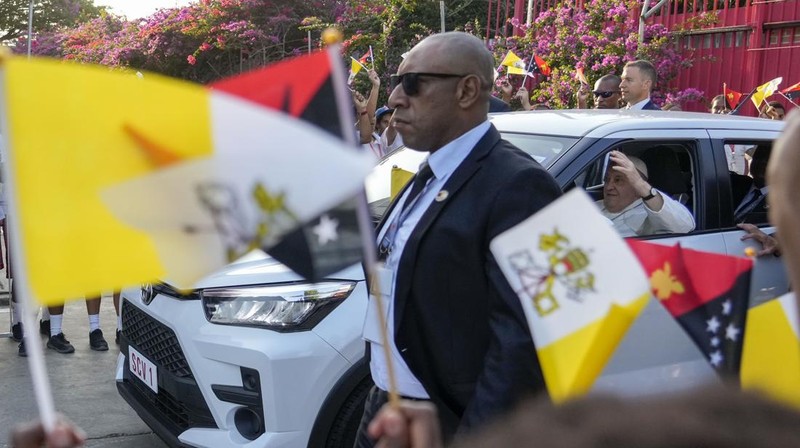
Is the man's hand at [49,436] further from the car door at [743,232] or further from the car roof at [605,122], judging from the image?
the car door at [743,232]

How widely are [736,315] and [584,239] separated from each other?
0.40m

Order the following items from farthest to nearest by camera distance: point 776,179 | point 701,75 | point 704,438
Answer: point 701,75 → point 776,179 → point 704,438

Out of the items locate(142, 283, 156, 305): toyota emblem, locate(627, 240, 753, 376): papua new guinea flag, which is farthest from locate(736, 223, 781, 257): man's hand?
locate(142, 283, 156, 305): toyota emblem

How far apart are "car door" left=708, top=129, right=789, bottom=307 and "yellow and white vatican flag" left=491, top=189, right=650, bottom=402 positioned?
2341 millimetres

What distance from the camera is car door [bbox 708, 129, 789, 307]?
4.23 m

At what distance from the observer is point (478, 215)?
2609 mm

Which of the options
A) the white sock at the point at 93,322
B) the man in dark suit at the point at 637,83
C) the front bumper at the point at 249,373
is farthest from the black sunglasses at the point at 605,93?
the white sock at the point at 93,322

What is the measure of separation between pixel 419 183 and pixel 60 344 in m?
5.00

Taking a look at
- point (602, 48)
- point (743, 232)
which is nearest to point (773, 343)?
point (743, 232)

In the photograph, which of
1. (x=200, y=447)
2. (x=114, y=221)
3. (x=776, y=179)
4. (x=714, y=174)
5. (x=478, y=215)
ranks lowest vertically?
(x=200, y=447)

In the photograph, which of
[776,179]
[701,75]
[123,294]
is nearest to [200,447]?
[123,294]

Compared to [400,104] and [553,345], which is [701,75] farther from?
[553,345]

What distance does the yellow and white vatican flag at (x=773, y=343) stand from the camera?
1774mm

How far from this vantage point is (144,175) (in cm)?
171
